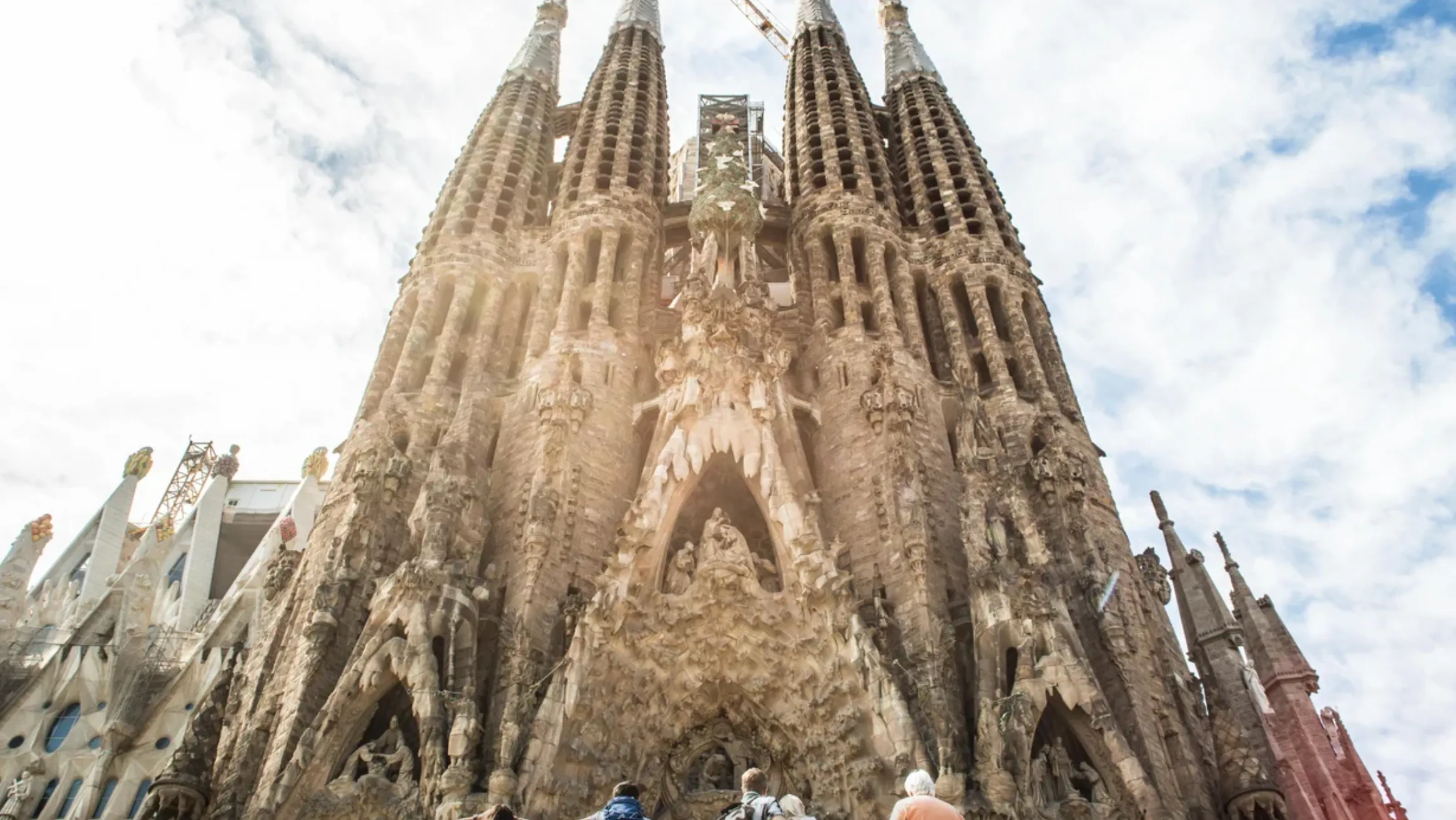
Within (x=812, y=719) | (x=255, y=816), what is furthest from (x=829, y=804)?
(x=255, y=816)

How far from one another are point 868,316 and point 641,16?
52.5ft

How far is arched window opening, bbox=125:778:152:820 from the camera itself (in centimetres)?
2214

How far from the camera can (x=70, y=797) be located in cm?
2259

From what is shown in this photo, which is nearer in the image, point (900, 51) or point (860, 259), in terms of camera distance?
point (860, 259)

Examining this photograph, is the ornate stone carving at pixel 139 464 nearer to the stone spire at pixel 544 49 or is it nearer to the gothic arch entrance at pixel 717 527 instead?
the stone spire at pixel 544 49

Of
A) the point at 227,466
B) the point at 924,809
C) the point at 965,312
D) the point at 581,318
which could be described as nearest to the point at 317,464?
the point at 227,466

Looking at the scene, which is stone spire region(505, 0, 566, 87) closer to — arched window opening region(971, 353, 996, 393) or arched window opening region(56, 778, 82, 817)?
arched window opening region(971, 353, 996, 393)

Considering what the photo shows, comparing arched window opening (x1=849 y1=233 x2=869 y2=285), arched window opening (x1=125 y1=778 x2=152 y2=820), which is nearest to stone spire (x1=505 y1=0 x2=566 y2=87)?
arched window opening (x1=849 y1=233 x2=869 y2=285)

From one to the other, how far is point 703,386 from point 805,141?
40.4 ft

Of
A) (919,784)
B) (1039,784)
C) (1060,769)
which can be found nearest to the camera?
(919,784)

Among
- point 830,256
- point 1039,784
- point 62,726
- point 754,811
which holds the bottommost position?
point 754,811

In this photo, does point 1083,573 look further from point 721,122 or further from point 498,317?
point 721,122

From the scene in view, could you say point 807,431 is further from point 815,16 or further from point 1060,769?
point 815,16

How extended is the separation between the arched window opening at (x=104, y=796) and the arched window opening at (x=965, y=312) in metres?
20.6
